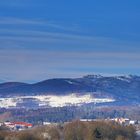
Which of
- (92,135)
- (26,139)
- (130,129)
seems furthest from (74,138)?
(130,129)

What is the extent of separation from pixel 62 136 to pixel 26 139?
13055 millimetres

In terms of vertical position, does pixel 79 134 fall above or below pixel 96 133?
below

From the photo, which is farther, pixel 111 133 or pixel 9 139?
pixel 111 133

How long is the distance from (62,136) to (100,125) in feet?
21.7

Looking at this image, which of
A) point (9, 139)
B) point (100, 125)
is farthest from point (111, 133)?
point (9, 139)

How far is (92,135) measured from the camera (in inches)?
3241

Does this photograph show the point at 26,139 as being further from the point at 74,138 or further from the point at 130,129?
the point at 130,129

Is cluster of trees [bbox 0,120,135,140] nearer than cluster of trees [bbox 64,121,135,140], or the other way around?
cluster of trees [bbox 0,120,135,140]

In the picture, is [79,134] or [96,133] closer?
[96,133]

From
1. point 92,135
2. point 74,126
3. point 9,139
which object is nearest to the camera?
point 9,139

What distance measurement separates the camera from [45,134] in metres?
92.0

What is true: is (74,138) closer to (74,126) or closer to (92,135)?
(92,135)

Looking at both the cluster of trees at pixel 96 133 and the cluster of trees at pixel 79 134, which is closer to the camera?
the cluster of trees at pixel 79 134

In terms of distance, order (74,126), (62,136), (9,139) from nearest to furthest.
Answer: (9,139) → (62,136) → (74,126)
